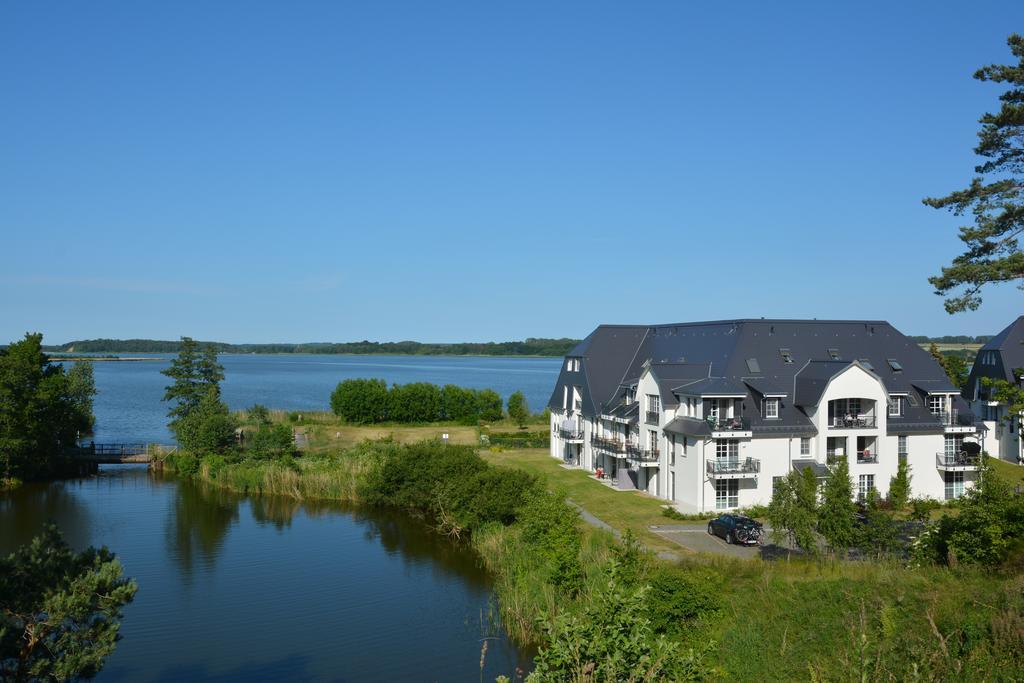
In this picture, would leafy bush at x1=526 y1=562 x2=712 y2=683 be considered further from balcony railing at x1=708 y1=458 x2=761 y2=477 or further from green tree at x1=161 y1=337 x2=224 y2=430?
green tree at x1=161 y1=337 x2=224 y2=430

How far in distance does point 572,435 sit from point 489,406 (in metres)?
27.6

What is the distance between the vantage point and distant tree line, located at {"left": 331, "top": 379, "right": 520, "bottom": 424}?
7831cm

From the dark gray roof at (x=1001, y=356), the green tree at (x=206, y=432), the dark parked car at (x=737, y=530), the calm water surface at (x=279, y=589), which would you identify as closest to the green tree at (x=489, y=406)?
the green tree at (x=206, y=432)

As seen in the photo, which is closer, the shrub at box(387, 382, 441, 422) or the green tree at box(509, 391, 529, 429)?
the green tree at box(509, 391, 529, 429)

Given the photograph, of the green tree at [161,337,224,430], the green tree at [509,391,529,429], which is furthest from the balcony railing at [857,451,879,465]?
the green tree at [161,337,224,430]

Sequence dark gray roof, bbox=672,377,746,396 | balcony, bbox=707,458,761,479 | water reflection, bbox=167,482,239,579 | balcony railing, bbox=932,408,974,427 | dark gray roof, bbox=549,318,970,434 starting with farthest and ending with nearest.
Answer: balcony railing, bbox=932,408,974,427 < dark gray roof, bbox=549,318,970,434 < dark gray roof, bbox=672,377,746,396 < balcony, bbox=707,458,761,479 < water reflection, bbox=167,482,239,579

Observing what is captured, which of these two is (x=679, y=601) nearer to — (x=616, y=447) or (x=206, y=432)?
(x=616, y=447)

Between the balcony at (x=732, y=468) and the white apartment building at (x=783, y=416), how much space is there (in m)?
0.05

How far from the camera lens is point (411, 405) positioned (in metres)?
78.4

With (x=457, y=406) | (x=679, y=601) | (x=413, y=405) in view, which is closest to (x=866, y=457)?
(x=679, y=601)

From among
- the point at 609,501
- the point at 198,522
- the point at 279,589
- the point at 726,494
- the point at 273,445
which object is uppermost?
the point at 273,445

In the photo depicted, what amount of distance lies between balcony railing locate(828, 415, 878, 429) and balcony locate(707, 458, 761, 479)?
14.9 feet

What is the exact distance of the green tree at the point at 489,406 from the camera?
256 ft

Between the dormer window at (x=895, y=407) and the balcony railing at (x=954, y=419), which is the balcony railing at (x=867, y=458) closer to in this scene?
the dormer window at (x=895, y=407)
